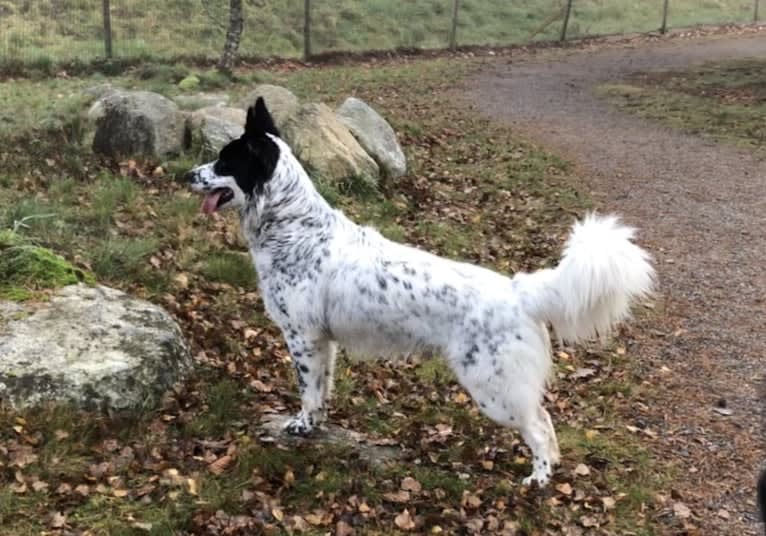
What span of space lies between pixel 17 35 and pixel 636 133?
13827 mm

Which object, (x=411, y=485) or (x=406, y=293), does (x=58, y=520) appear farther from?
(x=406, y=293)

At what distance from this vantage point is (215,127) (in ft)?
32.2

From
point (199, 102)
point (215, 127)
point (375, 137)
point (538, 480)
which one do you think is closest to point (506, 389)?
point (538, 480)

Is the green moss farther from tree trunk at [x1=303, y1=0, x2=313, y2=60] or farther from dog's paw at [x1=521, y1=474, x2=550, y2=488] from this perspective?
tree trunk at [x1=303, y1=0, x2=313, y2=60]

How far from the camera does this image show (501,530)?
454cm

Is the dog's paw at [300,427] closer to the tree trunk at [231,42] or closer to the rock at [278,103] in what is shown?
the rock at [278,103]

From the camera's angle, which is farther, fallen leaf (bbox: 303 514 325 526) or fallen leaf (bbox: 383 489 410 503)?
fallen leaf (bbox: 383 489 410 503)

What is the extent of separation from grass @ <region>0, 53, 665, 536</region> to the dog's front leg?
239mm

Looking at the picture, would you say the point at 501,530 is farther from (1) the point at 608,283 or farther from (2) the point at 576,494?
(1) the point at 608,283

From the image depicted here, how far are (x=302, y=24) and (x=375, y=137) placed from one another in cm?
1408

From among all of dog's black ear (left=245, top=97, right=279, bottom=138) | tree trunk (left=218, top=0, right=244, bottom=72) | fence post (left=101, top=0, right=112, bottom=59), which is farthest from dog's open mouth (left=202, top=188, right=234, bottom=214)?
fence post (left=101, top=0, right=112, bottom=59)

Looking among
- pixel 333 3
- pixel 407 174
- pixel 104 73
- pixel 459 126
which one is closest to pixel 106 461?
pixel 407 174

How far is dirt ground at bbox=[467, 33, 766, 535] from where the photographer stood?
17.6 ft

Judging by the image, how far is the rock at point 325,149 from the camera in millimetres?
9787
